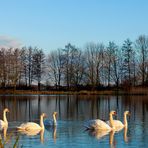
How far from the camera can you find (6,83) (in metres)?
85.9

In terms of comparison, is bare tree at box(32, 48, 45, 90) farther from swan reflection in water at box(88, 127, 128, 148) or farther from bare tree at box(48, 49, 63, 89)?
swan reflection in water at box(88, 127, 128, 148)

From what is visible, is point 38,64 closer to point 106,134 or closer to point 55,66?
point 55,66

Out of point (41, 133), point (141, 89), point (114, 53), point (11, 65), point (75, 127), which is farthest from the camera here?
point (114, 53)

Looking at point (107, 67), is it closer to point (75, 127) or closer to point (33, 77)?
point (33, 77)

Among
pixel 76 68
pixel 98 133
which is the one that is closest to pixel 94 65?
pixel 76 68

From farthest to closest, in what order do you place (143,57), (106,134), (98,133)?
(143,57) → (98,133) → (106,134)

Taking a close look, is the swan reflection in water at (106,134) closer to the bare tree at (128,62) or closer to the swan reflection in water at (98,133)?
the swan reflection in water at (98,133)

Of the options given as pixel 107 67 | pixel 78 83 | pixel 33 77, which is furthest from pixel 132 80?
pixel 33 77

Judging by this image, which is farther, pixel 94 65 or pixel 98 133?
pixel 94 65

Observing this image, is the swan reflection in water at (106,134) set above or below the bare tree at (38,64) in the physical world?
below

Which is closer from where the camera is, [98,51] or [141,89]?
[141,89]

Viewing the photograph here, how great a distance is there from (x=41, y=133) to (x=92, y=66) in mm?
68918

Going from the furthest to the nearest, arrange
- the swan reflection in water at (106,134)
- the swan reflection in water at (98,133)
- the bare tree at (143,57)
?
the bare tree at (143,57), the swan reflection in water at (98,133), the swan reflection in water at (106,134)

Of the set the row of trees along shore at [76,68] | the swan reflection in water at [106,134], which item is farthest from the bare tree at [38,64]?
the swan reflection in water at [106,134]
